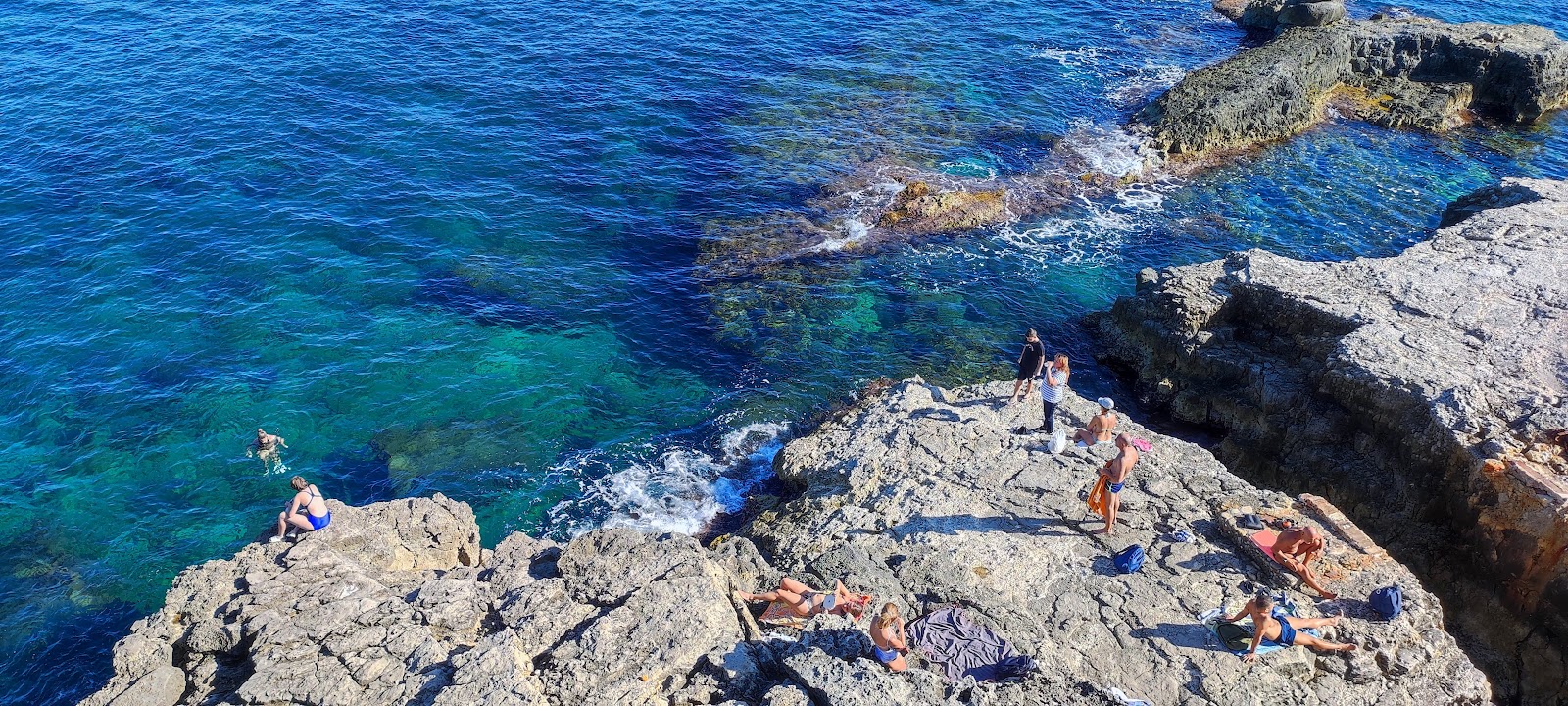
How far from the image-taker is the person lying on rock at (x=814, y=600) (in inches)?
649

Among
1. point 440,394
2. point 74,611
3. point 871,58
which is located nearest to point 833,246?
point 440,394

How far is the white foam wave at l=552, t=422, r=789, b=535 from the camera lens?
2328cm

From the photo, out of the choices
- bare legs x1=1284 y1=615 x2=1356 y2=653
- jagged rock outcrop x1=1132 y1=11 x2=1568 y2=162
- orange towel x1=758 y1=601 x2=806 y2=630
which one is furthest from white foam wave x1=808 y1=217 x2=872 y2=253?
bare legs x1=1284 y1=615 x2=1356 y2=653

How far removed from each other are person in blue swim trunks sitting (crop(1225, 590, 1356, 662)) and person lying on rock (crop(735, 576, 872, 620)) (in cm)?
652

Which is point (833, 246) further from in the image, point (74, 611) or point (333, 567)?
point (74, 611)

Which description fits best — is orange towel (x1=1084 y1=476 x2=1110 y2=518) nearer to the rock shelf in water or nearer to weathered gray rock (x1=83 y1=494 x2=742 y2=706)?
the rock shelf in water

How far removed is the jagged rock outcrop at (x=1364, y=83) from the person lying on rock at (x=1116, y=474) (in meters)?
25.9

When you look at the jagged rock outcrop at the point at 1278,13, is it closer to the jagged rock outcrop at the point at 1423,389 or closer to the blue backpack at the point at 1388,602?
the jagged rock outcrop at the point at 1423,389

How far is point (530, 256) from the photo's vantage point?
33.5 meters

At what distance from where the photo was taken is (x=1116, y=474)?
17.9m

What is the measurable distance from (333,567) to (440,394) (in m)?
10.2

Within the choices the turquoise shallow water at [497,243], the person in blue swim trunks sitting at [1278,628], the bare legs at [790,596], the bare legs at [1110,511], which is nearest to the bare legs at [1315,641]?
the person in blue swim trunks sitting at [1278,628]

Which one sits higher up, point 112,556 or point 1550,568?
point 1550,568

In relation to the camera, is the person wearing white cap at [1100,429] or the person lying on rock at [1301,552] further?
the person wearing white cap at [1100,429]
